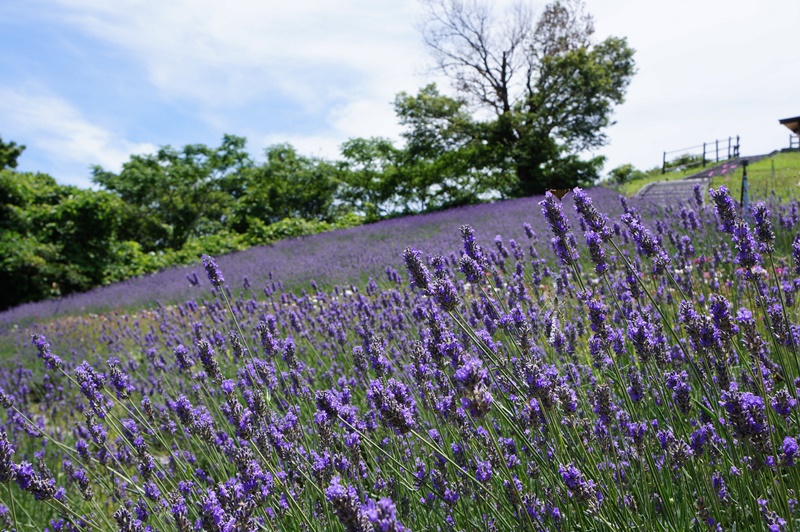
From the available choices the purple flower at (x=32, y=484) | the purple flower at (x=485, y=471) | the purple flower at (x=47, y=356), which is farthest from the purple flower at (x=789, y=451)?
the purple flower at (x=47, y=356)

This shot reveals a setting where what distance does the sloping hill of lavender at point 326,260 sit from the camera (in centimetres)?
860

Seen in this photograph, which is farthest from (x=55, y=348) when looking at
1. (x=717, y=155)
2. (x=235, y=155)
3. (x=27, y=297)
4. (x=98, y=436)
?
(x=717, y=155)

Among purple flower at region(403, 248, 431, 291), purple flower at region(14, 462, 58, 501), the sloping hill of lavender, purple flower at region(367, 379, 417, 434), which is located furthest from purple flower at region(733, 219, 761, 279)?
the sloping hill of lavender

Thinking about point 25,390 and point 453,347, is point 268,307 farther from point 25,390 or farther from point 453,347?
point 453,347

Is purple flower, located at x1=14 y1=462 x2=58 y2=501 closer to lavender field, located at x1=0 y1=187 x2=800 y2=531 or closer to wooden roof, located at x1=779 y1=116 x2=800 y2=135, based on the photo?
lavender field, located at x1=0 y1=187 x2=800 y2=531

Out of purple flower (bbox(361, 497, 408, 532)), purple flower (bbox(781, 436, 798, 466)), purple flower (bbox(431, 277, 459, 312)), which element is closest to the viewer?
purple flower (bbox(361, 497, 408, 532))

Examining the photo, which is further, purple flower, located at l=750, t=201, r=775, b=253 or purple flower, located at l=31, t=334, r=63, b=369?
purple flower, located at l=31, t=334, r=63, b=369

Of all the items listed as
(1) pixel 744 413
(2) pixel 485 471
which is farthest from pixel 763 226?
(2) pixel 485 471

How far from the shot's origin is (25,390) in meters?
5.55

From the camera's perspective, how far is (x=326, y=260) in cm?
1016

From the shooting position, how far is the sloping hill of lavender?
28.2ft

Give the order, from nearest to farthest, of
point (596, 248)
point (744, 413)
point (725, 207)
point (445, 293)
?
point (744, 413)
point (445, 293)
point (725, 207)
point (596, 248)

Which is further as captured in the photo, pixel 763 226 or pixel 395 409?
pixel 763 226

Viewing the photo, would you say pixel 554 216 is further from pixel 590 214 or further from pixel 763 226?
pixel 763 226
